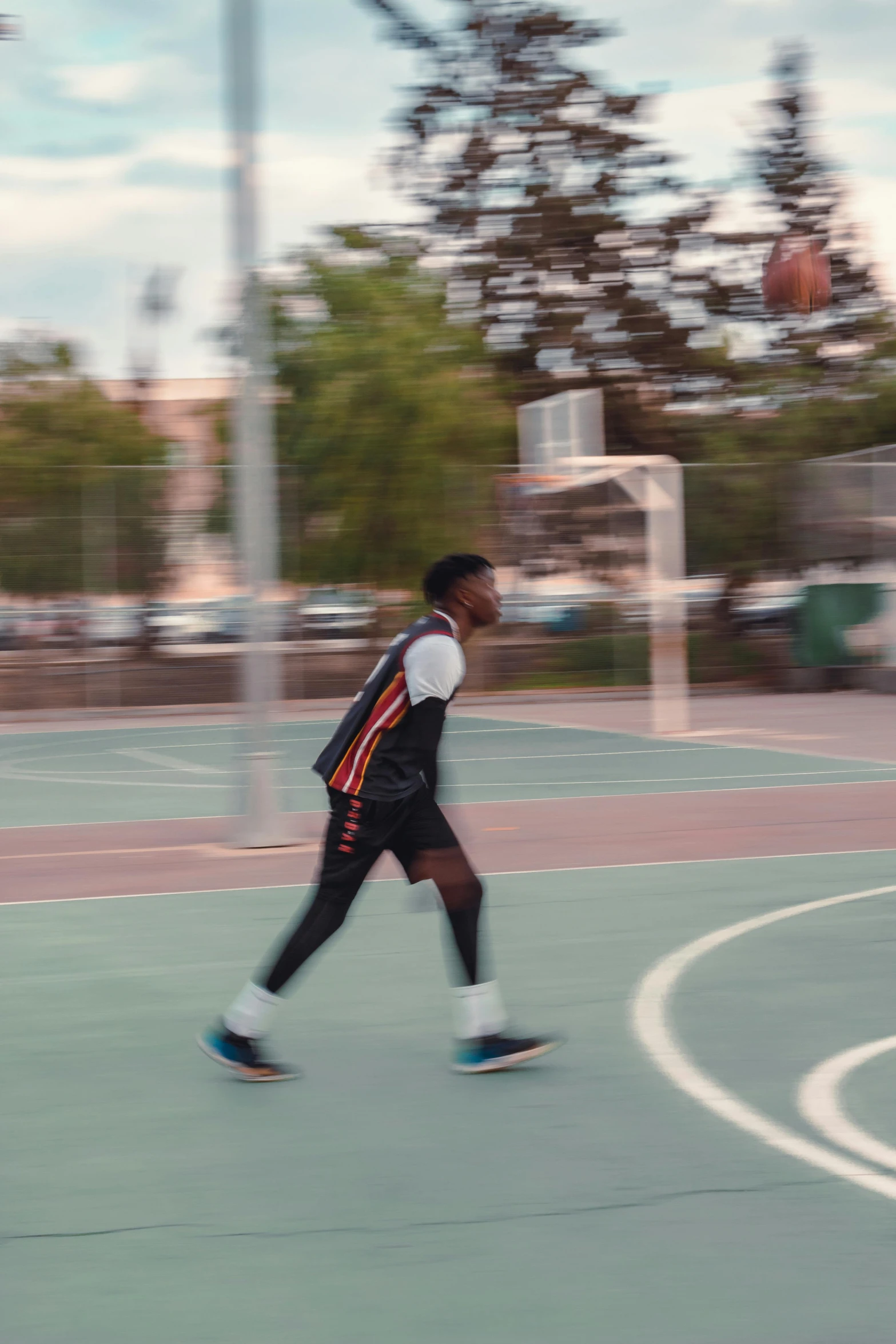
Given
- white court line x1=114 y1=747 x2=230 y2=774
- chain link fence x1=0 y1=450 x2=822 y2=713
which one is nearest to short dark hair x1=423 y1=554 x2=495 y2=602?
white court line x1=114 y1=747 x2=230 y2=774

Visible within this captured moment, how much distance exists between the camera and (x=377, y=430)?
25094 millimetres

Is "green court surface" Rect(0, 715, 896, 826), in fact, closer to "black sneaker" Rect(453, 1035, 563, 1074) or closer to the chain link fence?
the chain link fence

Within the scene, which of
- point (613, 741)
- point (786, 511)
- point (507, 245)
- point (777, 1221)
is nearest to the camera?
point (777, 1221)

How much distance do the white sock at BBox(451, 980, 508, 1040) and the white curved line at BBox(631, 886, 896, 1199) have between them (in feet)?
1.72

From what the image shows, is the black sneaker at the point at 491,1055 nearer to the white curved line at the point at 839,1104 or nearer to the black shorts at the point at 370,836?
the black shorts at the point at 370,836

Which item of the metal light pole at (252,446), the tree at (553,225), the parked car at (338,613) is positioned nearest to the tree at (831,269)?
the tree at (553,225)

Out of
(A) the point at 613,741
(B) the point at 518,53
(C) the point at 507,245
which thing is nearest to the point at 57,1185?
(A) the point at 613,741

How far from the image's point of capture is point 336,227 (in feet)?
100

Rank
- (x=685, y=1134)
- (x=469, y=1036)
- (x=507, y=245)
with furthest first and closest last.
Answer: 1. (x=507, y=245)
2. (x=469, y=1036)
3. (x=685, y=1134)

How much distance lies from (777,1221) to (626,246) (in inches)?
1295

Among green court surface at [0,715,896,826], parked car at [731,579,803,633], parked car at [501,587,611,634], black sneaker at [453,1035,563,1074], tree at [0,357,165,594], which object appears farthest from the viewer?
parked car at [731,579,803,633]

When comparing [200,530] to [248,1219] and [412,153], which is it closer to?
[412,153]

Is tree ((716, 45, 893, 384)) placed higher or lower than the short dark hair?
higher

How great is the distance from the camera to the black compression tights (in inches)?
214
